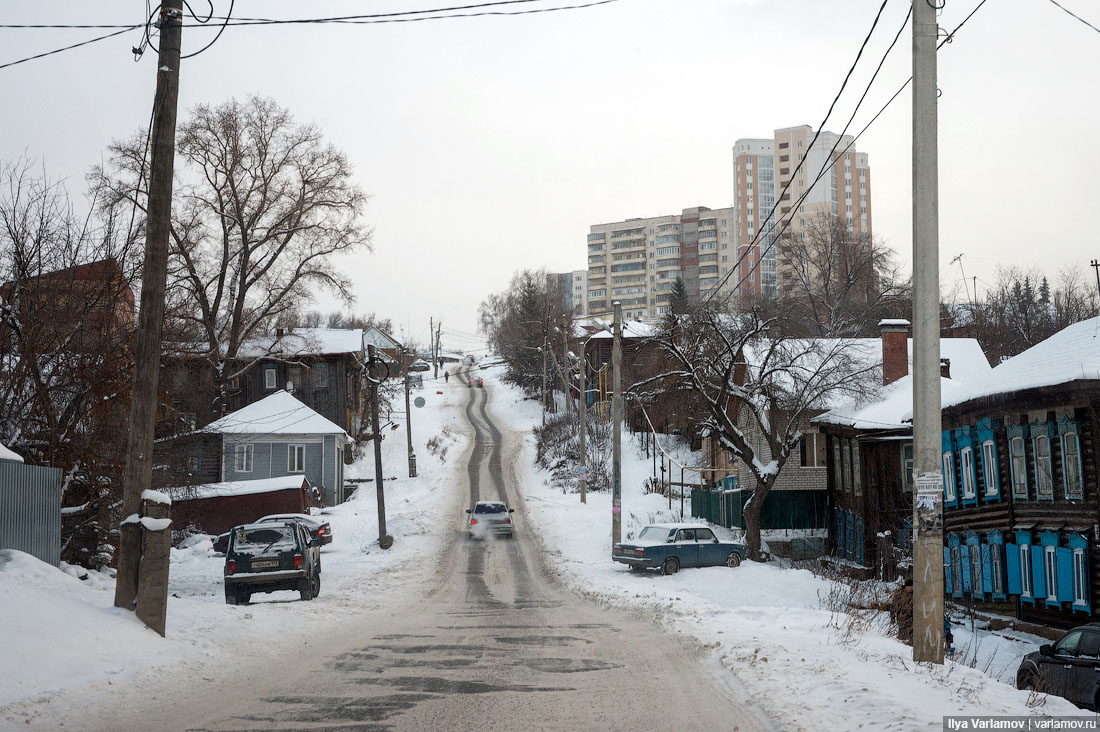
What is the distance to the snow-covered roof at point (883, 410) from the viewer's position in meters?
29.4

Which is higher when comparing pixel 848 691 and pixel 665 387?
pixel 665 387

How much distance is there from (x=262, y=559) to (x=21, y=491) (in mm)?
5459

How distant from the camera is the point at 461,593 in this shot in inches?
966

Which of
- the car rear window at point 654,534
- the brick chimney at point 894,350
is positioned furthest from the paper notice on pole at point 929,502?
the brick chimney at point 894,350

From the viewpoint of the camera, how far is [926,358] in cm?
980

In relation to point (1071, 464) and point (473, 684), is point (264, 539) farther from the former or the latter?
point (1071, 464)

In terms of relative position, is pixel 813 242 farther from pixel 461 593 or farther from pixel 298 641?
pixel 298 641

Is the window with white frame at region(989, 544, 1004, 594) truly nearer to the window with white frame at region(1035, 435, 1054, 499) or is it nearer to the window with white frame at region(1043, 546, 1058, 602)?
the window with white frame at region(1043, 546, 1058, 602)

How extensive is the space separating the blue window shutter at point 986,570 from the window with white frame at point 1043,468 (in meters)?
2.37

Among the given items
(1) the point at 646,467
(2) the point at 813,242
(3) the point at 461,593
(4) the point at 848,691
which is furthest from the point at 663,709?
(2) the point at 813,242

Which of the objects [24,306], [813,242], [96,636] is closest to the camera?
[96,636]

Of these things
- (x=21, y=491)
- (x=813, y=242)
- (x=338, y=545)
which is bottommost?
(x=338, y=545)

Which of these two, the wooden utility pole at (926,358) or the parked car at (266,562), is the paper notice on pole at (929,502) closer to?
the wooden utility pole at (926,358)

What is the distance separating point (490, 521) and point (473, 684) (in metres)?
29.0
